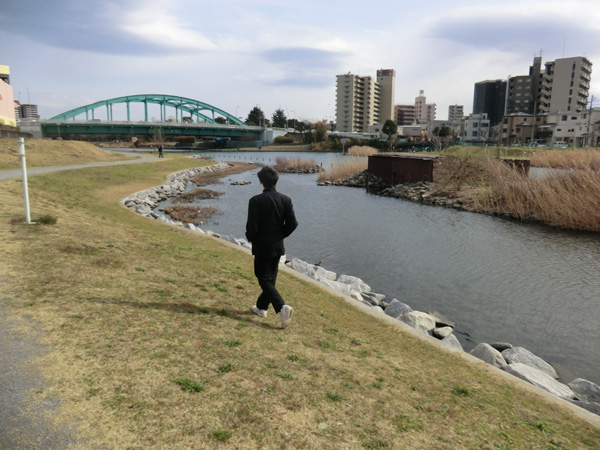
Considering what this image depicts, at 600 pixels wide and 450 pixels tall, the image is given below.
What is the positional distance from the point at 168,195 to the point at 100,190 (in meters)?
6.72

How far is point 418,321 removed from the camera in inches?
358

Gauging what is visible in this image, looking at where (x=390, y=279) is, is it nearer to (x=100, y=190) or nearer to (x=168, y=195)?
(x=100, y=190)

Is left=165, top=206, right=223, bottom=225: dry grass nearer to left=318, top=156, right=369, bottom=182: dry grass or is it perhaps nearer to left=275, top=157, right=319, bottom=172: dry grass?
left=318, top=156, right=369, bottom=182: dry grass

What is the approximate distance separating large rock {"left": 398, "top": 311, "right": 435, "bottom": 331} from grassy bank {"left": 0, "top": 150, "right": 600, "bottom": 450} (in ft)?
4.59

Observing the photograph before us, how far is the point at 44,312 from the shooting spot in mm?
5535

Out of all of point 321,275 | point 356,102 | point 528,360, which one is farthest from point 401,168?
point 356,102

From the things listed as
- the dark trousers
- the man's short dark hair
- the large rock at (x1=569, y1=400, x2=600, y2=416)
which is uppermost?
the man's short dark hair

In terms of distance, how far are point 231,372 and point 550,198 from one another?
76.3 feet

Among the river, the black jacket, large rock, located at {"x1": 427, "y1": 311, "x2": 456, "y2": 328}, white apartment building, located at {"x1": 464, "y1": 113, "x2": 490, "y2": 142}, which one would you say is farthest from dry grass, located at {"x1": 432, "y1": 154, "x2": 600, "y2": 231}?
white apartment building, located at {"x1": 464, "y1": 113, "x2": 490, "y2": 142}

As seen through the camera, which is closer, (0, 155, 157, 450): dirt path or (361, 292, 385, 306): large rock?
(0, 155, 157, 450): dirt path

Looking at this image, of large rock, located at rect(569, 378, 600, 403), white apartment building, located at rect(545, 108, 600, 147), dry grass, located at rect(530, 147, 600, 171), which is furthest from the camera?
white apartment building, located at rect(545, 108, 600, 147)

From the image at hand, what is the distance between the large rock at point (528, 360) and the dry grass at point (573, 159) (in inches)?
667

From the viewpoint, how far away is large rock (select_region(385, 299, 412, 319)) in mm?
9844

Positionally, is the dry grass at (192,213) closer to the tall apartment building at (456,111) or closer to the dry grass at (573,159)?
the dry grass at (573,159)
